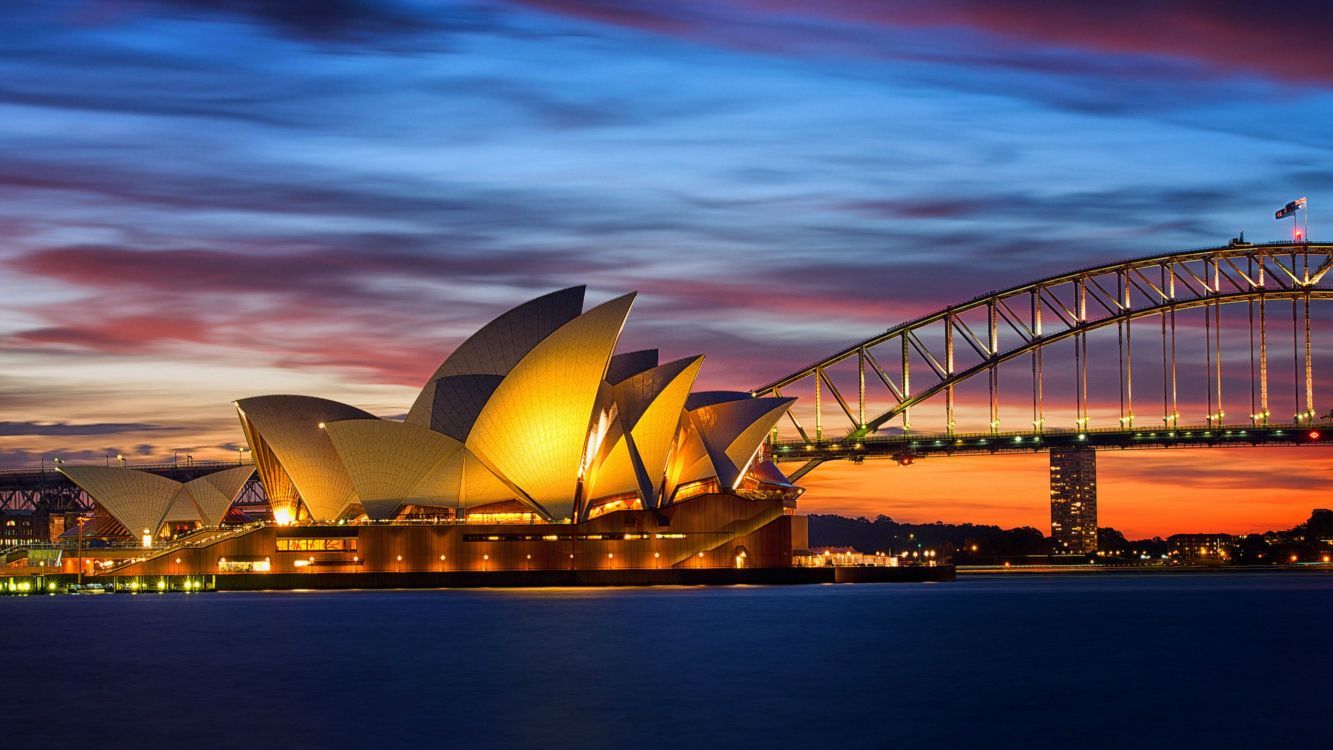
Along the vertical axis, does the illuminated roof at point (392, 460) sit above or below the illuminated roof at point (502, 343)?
below

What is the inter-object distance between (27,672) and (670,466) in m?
65.1

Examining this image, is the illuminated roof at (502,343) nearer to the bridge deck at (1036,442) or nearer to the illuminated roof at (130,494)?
the bridge deck at (1036,442)

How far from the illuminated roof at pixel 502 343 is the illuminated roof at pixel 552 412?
168cm

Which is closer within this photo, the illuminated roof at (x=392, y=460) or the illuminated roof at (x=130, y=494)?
the illuminated roof at (x=392, y=460)

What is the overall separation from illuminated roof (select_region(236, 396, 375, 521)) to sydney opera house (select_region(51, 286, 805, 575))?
9cm

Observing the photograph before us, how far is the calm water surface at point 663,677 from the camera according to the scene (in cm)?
3741

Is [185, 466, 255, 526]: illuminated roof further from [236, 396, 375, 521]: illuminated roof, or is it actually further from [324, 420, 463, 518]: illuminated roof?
[324, 420, 463, 518]: illuminated roof

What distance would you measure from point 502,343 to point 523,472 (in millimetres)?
8685

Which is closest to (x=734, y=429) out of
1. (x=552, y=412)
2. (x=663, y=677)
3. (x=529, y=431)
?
(x=529, y=431)

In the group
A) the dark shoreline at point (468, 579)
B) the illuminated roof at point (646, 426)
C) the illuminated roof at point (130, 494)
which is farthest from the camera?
the illuminated roof at point (130, 494)

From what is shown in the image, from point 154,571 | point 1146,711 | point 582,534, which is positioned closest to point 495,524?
point 582,534

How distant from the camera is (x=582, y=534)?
108500 millimetres

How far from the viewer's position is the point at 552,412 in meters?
99.6

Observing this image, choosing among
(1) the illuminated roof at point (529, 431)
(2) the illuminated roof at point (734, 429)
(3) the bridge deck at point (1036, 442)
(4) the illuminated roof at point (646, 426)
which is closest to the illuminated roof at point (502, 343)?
(1) the illuminated roof at point (529, 431)
